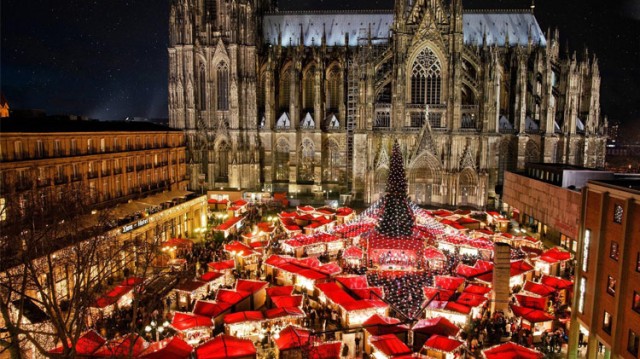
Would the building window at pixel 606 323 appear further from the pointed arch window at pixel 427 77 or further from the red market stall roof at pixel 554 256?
the pointed arch window at pixel 427 77

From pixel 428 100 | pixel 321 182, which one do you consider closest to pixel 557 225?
pixel 428 100

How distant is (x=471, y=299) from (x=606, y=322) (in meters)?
6.79

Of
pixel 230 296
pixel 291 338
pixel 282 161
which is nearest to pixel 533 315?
pixel 291 338

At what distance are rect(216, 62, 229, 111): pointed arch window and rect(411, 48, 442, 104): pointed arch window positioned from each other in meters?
24.1

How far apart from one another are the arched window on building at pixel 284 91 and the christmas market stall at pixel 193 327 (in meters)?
46.2

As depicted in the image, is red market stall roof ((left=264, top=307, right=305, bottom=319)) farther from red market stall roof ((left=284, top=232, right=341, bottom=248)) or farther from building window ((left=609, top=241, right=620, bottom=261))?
building window ((left=609, top=241, right=620, bottom=261))

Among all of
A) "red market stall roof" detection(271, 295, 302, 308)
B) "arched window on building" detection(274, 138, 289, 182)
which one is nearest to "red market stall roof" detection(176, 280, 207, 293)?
"red market stall roof" detection(271, 295, 302, 308)

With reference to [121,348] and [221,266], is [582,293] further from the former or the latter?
[221,266]

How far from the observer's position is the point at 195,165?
62.2 m

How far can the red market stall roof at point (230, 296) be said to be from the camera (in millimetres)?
25734

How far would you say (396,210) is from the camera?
35.2 m

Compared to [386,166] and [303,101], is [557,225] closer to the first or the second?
[386,166]

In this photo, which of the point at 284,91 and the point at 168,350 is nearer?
the point at 168,350

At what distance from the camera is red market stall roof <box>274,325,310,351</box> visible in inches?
815
